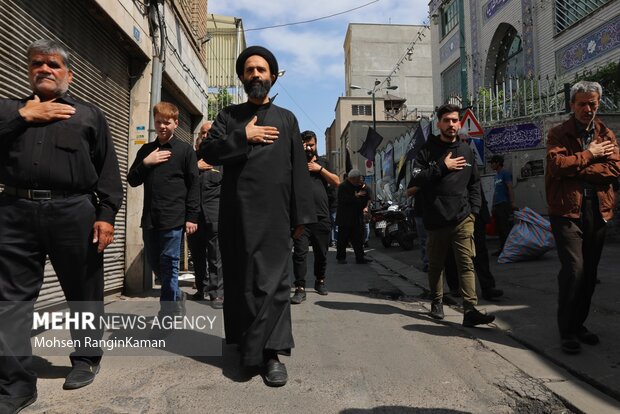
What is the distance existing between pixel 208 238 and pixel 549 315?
3590 millimetres

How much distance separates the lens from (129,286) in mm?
5883

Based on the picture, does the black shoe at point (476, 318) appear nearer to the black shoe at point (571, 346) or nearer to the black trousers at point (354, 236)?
the black shoe at point (571, 346)

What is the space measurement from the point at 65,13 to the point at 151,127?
183 centimetres

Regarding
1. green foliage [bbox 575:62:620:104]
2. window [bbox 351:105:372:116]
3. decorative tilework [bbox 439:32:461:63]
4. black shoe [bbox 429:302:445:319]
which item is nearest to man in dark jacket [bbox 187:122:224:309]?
black shoe [bbox 429:302:445:319]

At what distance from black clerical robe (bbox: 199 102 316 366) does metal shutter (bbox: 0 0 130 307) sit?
7.04ft

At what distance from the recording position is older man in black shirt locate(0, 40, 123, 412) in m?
2.43

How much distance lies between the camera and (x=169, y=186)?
4.02 metres

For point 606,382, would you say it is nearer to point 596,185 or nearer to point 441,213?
point 596,185

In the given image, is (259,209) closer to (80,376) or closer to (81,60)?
(80,376)

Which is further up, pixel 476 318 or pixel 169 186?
pixel 169 186

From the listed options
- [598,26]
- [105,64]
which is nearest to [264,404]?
[105,64]

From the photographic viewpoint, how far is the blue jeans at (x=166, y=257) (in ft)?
12.7

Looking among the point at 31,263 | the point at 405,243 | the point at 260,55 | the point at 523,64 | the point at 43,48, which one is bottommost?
the point at 405,243

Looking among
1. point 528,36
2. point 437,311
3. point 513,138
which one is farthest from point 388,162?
point 437,311
